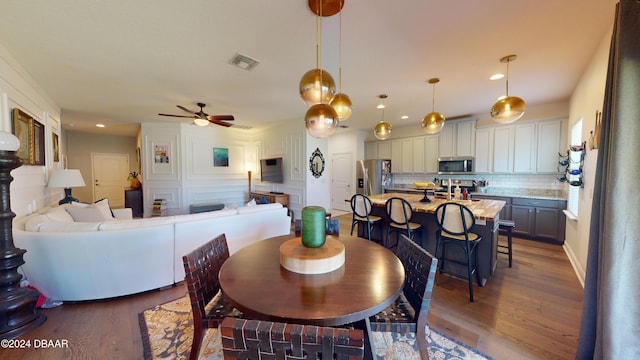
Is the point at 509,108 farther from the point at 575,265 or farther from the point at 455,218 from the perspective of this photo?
the point at 575,265

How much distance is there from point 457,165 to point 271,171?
4.65 m

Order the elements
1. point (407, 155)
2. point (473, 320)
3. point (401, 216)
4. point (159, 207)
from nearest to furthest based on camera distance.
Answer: point (473, 320), point (401, 216), point (159, 207), point (407, 155)

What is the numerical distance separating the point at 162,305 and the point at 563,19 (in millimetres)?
4358

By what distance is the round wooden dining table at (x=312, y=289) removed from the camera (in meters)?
0.96

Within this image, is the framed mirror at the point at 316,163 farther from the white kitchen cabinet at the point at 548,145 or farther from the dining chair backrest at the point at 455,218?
the white kitchen cabinet at the point at 548,145

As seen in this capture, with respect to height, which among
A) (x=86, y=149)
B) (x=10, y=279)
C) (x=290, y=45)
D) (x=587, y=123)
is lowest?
(x=10, y=279)


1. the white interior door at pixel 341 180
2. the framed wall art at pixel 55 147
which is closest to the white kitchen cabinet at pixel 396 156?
the white interior door at pixel 341 180

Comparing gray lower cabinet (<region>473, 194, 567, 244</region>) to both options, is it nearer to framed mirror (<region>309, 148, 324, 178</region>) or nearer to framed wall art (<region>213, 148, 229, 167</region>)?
framed mirror (<region>309, 148, 324, 178</region>)

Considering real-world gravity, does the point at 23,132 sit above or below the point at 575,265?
above

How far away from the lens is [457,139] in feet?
17.8

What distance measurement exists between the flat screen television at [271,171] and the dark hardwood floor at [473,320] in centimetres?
390

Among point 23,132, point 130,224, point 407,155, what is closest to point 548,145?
point 407,155

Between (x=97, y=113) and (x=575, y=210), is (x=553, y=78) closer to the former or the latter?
(x=575, y=210)

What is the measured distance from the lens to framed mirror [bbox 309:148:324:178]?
582 centimetres
